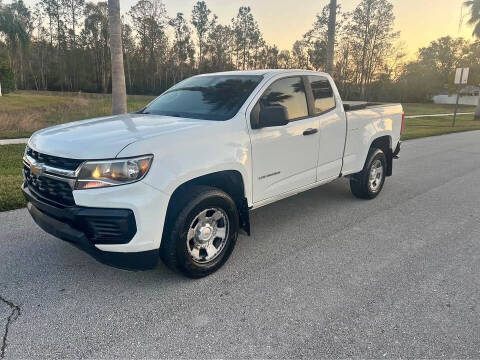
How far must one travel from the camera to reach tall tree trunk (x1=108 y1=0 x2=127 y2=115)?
8.80m

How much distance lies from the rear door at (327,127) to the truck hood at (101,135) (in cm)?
174

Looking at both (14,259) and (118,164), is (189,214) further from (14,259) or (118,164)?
(14,259)

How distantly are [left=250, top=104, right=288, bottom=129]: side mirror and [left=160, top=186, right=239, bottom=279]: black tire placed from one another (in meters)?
0.81

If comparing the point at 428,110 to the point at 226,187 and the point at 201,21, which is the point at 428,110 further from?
the point at 226,187

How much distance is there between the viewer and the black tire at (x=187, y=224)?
9.94 ft

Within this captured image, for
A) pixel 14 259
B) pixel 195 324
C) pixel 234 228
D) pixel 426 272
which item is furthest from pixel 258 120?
pixel 14 259

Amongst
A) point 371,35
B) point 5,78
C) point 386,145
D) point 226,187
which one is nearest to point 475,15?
point 371,35

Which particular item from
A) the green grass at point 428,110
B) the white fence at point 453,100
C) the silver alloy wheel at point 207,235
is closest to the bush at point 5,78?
the silver alloy wheel at point 207,235

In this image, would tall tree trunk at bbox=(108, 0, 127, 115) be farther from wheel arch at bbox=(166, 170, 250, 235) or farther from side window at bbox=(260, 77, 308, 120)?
wheel arch at bbox=(166, 170, 250, 235)

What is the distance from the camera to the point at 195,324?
2707 mm

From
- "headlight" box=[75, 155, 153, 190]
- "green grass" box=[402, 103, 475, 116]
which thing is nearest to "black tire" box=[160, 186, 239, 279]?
"headlight" box=[75, 155, 153, 190]

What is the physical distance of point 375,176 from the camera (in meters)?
5.88

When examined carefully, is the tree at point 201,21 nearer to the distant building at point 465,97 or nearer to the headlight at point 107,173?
the distant building at point 465,97

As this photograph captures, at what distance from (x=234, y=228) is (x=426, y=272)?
191 cm
